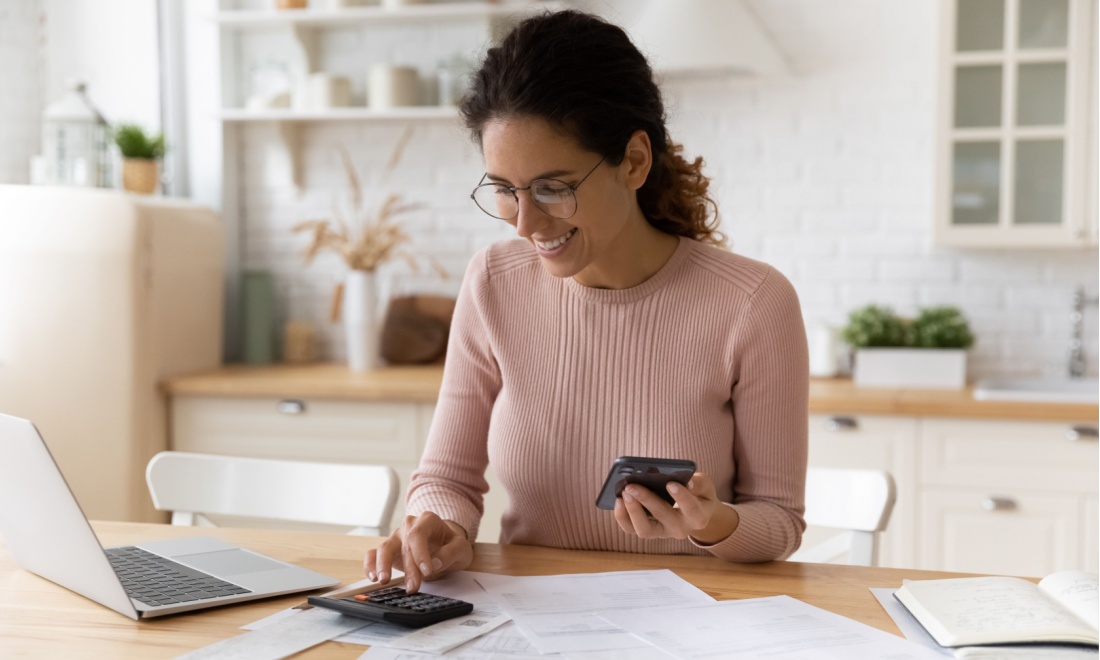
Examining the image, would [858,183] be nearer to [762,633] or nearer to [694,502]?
[694,502]

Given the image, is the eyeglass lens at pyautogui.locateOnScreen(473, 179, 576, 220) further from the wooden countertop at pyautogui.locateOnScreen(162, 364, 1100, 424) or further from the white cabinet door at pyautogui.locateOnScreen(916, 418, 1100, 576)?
the white cabinet door at pyautogui.locateOnScreen(916, 418, 1100, 576)

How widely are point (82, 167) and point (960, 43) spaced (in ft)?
8.58

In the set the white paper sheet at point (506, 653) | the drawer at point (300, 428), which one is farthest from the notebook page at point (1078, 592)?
the drawer at point (300, 428)

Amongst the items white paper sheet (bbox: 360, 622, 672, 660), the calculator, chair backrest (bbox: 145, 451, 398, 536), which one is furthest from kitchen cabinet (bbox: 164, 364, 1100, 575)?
white paper sheet (bbox: 360, 622, 672, 660)

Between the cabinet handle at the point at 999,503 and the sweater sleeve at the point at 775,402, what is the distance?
1455 millimetres

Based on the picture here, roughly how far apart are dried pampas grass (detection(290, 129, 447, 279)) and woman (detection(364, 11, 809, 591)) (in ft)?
6.03

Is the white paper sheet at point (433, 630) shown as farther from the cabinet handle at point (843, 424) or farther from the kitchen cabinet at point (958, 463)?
the cabinet handle at point (843, 424)

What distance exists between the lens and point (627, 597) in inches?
51.2

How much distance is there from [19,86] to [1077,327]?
324cm

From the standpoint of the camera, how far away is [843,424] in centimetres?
289

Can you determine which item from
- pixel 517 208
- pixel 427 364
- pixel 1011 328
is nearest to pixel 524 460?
pixel 517 208

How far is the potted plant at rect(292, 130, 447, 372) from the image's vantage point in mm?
3547

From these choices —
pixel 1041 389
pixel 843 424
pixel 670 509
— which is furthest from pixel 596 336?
pixel 1041 389

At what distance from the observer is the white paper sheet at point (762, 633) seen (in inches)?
44.1
